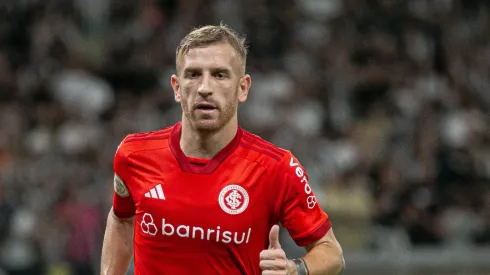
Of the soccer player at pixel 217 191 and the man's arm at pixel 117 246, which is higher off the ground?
the soccer player at pixel 217 191

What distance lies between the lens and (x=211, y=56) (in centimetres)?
477

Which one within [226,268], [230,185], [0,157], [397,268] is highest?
[230,185]

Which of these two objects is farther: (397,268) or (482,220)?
(482,220)

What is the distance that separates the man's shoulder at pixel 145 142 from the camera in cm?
503

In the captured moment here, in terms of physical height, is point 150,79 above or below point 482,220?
above

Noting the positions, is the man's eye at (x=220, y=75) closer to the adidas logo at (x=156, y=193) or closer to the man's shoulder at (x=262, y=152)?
the man's shoulder at (x=262, y=152)

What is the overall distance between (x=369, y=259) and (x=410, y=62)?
456 centimetres

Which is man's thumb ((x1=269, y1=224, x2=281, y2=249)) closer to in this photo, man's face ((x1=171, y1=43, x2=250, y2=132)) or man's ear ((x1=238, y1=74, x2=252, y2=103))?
man's face ((x1=171, y1=43, x2=250, y2=132))

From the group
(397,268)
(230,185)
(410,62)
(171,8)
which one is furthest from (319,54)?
(230,185)

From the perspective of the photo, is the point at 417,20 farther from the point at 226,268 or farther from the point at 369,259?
the point at 226,268

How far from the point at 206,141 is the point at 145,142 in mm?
354

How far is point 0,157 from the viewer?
38.0ft

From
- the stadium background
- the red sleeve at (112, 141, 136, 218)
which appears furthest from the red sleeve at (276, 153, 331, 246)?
the stadium background

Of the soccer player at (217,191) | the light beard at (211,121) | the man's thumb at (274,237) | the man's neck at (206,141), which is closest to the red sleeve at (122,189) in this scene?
the soccer player at (217,191)
